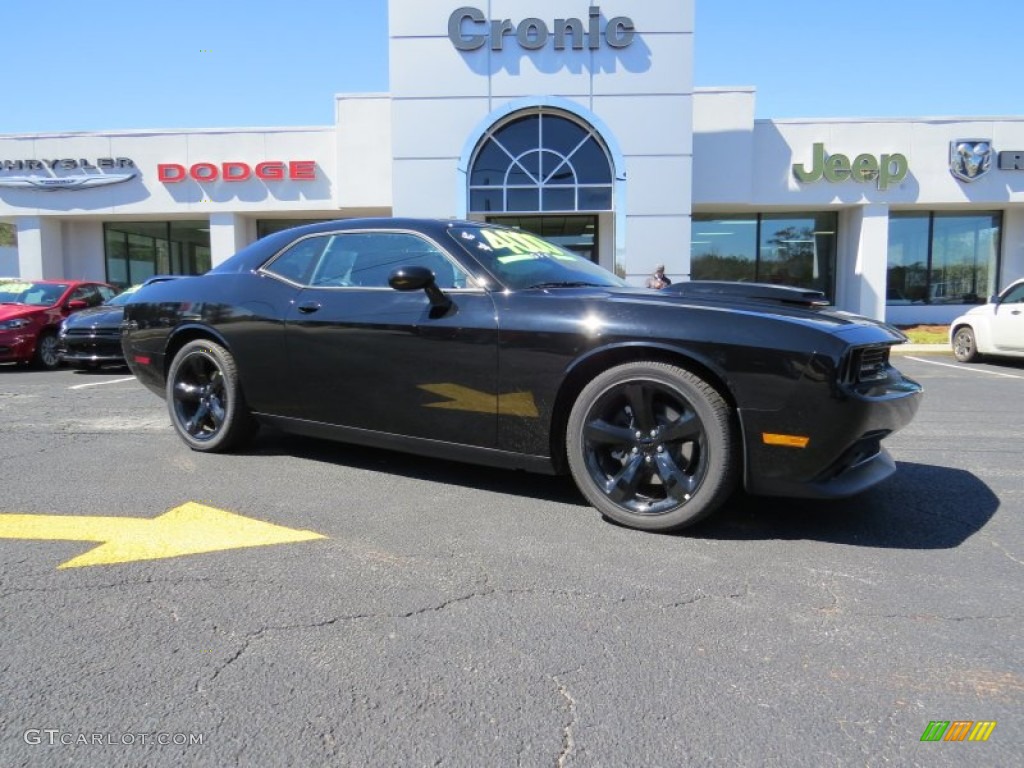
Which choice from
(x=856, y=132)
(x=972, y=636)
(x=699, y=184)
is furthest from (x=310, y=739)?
(x=856, y=132)

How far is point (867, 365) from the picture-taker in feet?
10.4

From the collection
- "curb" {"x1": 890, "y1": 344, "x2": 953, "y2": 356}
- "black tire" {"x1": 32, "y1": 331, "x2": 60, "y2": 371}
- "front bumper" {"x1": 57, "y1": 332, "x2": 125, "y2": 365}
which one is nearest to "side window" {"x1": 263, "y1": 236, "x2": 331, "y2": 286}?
"front bumper" {"x1": 57, "y1": 332, "x2": 125, "y2": 365}

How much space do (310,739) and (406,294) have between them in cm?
249

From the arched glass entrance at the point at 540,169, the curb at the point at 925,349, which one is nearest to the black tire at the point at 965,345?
the curb at the point at 925,349

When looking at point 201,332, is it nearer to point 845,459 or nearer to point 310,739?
point 310,739

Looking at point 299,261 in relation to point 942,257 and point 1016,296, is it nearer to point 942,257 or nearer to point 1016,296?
point 1016,296

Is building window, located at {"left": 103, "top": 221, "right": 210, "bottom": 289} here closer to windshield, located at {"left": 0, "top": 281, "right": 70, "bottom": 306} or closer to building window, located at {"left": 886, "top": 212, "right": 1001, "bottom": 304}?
windshield, located at {"left": 0, "top": 281, "right": 70, "bottom": 306}

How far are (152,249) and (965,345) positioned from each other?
2111 centimetres

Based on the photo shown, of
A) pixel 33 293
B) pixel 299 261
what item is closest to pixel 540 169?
pixel 33 293

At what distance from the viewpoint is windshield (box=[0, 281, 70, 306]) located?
11336 mm

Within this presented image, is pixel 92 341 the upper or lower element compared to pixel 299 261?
lower

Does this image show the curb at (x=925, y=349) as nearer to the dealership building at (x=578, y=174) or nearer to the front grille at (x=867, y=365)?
the dealership building at (x=578, y=174)

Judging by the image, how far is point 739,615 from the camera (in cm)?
252

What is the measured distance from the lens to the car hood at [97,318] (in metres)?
9.96
